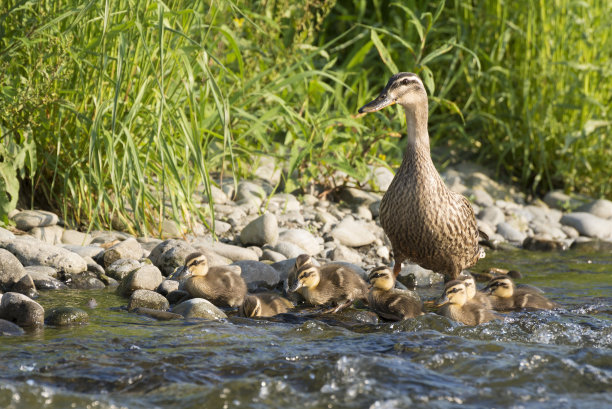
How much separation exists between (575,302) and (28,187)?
4124 mm

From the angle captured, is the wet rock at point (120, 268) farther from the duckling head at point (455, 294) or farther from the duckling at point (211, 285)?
the duckling head at point (455, 294)

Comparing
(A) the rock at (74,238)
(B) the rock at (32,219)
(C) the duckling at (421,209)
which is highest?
(C) the duckling at (421,209)

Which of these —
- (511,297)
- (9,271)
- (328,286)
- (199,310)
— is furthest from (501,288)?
(9,271)

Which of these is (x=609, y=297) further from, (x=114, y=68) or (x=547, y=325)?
(x=114, y=68)

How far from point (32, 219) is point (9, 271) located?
97 centimetres

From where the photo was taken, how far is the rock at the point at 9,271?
5520mm

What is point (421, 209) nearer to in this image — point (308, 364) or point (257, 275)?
point (257, 275)

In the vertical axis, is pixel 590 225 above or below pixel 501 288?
below

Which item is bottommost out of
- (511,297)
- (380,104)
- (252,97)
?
(511,297)

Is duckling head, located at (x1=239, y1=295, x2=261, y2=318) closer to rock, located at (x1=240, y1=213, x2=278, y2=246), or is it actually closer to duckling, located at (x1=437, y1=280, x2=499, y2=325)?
duckling, located at (x1=437, y1=280, x2=499, y2=325)

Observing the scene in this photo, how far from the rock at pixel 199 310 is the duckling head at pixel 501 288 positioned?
179 centimetres

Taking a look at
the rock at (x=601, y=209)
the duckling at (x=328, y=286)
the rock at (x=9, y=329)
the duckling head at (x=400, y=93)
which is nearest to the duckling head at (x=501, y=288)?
the duckling at (x=328, y=286)

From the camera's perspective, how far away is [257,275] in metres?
6.22

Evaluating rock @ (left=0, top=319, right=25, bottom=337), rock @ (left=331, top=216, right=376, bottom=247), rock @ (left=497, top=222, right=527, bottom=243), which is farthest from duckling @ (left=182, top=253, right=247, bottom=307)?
rock @ (left=497, top=222, right=527, bottom=243)
